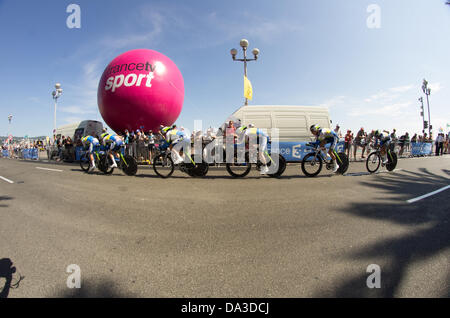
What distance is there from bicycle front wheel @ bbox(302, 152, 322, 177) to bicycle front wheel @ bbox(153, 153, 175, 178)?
444 cm

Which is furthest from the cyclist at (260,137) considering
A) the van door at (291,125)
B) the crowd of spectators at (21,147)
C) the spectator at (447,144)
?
the crowd of spectators at (21,147)

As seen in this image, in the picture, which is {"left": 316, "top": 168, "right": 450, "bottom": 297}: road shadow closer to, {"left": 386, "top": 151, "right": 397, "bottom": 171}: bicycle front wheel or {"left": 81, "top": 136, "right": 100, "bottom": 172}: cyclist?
{"left": 386, "top": 151, "right": 397, "bottom": 171}: bicycle front wheel

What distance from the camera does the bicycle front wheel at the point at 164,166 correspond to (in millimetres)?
6930

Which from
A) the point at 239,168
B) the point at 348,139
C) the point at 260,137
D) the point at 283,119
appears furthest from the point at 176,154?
the point at 348,139

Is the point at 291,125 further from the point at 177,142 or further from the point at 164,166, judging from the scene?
the point at 164,166

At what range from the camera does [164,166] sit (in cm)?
691

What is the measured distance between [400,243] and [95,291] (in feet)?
10.5

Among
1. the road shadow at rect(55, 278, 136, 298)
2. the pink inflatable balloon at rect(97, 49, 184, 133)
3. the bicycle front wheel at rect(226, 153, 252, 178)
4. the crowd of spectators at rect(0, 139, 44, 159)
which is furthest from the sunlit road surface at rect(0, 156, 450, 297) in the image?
Result: the crowd of spectators at rect(0, 139, 44, 159)

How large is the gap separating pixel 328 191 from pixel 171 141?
4896mm

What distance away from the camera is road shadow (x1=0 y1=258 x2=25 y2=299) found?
169 centimetres

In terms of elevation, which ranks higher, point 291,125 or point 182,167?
point 291,125

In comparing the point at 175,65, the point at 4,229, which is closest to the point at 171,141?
the point at 4,229
